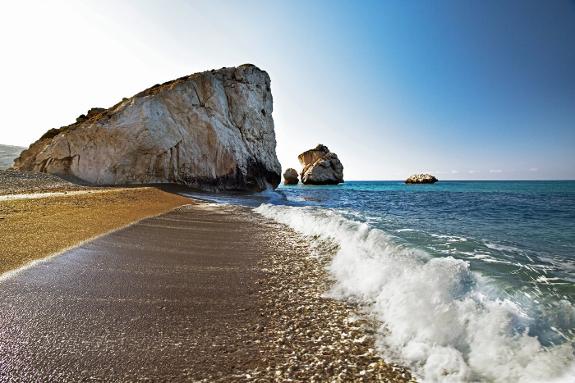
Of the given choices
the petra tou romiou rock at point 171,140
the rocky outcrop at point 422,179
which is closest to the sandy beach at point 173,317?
the petra tou romiou rock at point 171,140

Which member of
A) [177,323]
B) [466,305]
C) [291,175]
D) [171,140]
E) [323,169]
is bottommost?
[177,323]

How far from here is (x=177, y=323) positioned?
3367 millimetres

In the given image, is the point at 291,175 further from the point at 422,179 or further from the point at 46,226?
the point at 46,226

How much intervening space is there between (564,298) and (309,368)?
4.31 meters

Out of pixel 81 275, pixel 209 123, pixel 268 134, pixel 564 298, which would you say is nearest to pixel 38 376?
pixel 81 275

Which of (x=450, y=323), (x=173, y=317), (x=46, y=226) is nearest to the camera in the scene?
(x=450, y=323)

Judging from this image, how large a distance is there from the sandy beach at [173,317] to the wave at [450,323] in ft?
1.17

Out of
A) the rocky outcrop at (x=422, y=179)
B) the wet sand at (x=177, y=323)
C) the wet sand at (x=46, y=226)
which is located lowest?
the wet sand at (x=177, y=323)

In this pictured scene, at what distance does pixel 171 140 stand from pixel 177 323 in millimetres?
29095

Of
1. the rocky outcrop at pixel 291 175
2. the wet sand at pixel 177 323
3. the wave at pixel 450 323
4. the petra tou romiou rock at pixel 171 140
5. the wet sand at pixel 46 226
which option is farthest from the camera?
the rocky outcrop at pixel 291 175

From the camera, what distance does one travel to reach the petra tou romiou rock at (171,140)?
2873 centimetres

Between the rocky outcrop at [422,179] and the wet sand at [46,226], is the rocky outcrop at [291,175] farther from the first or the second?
the wet sand at [46,226]

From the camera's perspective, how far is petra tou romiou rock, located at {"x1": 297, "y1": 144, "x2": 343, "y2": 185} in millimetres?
85500

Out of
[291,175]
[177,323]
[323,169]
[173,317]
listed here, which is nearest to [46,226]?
[173,317]
